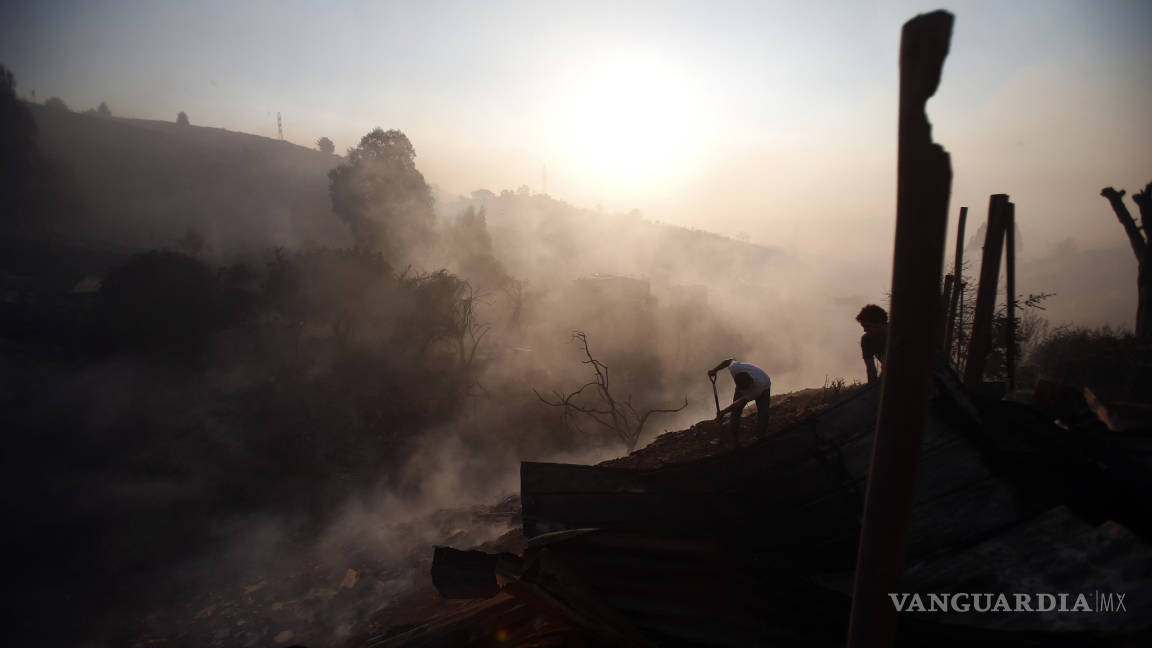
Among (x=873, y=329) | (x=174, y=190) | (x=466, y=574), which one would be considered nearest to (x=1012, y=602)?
(x=466, y=574)

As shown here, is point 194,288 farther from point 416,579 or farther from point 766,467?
point 766,467

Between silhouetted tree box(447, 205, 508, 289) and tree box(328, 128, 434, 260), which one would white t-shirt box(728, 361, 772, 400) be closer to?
silhouetted tree box(447, 205, 508, 289)

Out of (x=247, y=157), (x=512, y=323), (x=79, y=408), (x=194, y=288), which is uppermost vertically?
(x=247, y=157)

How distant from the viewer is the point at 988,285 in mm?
4949

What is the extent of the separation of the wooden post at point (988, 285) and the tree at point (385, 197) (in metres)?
36.2

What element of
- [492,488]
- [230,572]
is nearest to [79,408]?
[230,572]

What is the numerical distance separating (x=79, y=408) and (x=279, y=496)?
9.60 metres

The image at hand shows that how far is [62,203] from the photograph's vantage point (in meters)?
37.6

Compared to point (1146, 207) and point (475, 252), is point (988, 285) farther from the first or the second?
point (475, 252)

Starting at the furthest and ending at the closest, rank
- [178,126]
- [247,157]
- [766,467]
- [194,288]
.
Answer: [178,126] → [247,157] → [194,288] → [766,467]

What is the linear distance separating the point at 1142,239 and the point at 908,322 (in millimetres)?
15828

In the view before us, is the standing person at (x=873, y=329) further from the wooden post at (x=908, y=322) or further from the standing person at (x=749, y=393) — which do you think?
the wooden post at (x=908, y=322)

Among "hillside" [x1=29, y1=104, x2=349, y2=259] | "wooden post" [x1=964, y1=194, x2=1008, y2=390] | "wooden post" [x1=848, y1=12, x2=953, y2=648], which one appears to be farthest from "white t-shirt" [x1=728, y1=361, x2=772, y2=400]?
"hillside" [x1=29, y1=104, x2=349, y2=259]

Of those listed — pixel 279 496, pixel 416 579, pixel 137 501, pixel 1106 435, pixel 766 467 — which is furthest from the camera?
pixel 279 496
